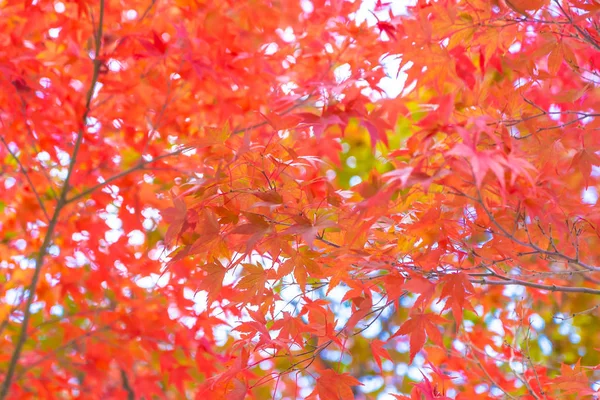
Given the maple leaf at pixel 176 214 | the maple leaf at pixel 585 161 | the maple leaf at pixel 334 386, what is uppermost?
the maple leaf at pixel 176 214

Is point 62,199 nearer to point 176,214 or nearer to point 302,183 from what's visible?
point 176,214

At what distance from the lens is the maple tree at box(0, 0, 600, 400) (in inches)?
49.8

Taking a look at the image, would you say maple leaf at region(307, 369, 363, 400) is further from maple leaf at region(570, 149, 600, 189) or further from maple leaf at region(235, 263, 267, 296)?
maple leaf at region(570, 149, 600, 189)

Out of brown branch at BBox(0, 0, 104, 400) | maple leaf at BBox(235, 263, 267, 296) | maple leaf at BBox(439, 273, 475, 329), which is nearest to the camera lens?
maple leaf at BBox(439, 273, 475, 329)

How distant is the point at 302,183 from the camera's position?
132cm

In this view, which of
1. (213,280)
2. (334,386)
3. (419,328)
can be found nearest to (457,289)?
(419,328)

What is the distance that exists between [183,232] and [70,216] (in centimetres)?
142

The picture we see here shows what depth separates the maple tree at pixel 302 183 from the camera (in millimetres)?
1265

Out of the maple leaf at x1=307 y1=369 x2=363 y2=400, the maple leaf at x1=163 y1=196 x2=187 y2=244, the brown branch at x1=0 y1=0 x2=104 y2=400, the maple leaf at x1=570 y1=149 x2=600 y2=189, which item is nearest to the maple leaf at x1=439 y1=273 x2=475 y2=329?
the maple leaf at x1=307 y1=369 x2=363 y2=400

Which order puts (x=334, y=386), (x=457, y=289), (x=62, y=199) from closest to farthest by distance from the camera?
(x=457, y=289) < (x=334, y=386) < (x=62, y=199)

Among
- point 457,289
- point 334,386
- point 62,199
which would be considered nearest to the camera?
point 457,289

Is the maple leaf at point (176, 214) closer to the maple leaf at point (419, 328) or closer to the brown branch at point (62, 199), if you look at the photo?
the maple leaf at point (419, 328)

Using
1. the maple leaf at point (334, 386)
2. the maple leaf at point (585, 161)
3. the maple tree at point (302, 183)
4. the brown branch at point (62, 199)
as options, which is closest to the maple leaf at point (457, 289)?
the maple tree at point (302, 183)

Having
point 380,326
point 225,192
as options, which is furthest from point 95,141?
point 380,326
